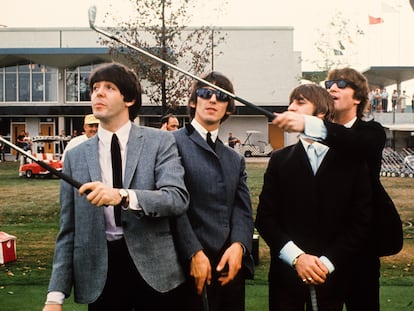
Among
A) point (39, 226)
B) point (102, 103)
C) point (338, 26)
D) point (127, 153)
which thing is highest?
point (338, 26)

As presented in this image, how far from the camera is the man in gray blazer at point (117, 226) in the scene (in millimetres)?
3000

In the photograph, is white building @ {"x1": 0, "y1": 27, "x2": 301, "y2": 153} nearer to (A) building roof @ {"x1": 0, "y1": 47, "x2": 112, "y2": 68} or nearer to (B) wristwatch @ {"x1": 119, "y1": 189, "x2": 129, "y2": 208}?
(A) building roof @ {"x1": 0, "y1": 47, "x2": 112, "y2": 68}

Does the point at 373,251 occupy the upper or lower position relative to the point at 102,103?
lower

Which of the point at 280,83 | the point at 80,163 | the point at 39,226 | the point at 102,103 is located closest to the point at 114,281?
the point at 80,163

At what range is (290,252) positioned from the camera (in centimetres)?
345

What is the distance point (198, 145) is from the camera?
358cm

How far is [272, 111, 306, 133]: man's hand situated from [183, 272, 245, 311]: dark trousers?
0.89 m

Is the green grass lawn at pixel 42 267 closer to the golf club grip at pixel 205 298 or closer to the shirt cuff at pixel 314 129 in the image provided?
the golf club grip at pixel 205 298

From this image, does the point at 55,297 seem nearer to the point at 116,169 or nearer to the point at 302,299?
the point at 116,169

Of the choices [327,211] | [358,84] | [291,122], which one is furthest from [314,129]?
[358,84]

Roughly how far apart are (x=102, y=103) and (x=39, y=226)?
937cm

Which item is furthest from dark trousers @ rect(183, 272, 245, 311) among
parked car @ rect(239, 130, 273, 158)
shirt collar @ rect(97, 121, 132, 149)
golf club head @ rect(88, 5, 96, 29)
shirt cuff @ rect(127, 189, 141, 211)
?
parked car @ rect(239, 130, 273, 158)

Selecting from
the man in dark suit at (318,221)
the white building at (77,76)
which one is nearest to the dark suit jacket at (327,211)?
the man in dark suit at (318,221)

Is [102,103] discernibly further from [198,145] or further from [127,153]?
[198,145]
